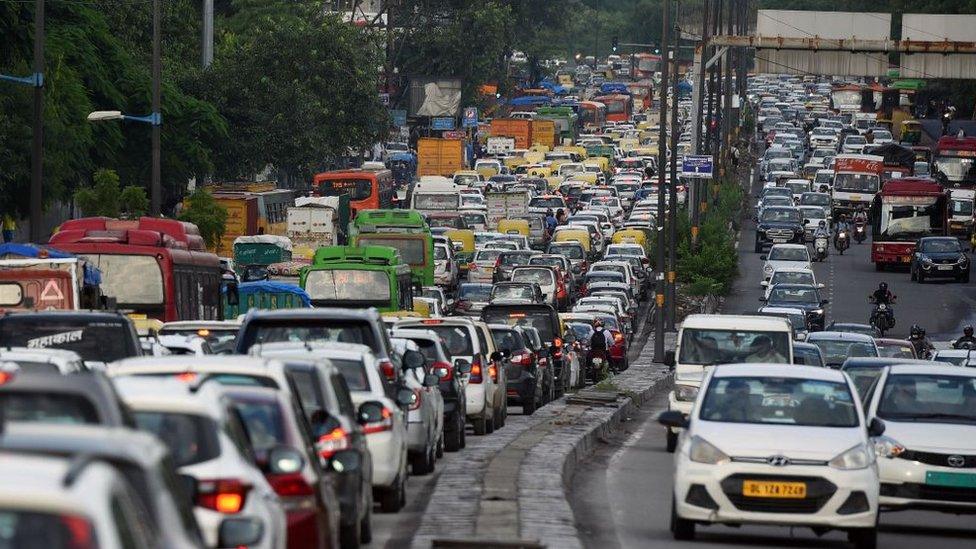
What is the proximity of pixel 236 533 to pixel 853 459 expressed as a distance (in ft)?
28.0

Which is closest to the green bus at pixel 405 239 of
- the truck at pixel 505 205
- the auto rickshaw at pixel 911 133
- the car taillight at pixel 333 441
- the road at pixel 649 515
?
the road at pixel 649 515

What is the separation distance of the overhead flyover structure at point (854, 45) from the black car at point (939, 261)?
32.0ft

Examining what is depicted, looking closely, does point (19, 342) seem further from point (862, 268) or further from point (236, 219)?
point (862, 268)

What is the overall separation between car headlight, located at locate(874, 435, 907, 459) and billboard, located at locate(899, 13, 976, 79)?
206 feet

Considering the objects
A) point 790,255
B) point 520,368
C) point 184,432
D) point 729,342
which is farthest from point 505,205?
point 184,432

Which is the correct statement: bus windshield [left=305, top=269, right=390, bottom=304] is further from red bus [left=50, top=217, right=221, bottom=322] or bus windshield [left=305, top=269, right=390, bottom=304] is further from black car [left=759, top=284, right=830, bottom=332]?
black car [left=759, top=284, right=830, bottom=332]

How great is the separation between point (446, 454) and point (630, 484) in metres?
2.36

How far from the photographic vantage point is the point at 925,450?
19.1 meters

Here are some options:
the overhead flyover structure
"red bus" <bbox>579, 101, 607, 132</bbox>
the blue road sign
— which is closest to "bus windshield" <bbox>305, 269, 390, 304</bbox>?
the blue road sign

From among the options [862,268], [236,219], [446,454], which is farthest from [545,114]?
[446,454]

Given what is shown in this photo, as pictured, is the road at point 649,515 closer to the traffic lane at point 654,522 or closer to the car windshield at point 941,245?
the traffic lane at point 654,522

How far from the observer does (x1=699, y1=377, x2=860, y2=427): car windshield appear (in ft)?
57.1

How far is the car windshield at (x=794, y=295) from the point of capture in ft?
182

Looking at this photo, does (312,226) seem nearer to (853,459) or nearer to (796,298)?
(796,298)
